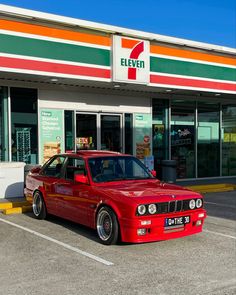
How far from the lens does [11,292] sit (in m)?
4.73

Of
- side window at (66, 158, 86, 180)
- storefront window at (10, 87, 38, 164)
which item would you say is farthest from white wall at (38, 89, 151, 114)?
side window at (66, 158, 86, 180)

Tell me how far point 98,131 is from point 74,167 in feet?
20.9

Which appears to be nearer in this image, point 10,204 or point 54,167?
point 54,167

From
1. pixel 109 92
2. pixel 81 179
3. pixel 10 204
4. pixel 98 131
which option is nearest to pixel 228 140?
pixel 109 92

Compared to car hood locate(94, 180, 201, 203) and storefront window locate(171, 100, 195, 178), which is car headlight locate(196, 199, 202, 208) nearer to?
car hood locate(94, 180, 201, 203)

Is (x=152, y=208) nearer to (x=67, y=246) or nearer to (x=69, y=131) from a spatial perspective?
(x=67, y=246)

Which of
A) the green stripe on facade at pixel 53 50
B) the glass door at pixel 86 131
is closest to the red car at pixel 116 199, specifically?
the green stripe on facade at pixel 53 50

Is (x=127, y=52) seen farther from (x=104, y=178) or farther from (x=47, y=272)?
(x=47, y=272)

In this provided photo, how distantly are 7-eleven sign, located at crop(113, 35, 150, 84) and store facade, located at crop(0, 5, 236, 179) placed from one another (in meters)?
0.03

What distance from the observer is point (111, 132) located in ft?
48.6

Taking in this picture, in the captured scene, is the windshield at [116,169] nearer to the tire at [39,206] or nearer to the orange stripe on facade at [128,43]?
the tire at [39,206]

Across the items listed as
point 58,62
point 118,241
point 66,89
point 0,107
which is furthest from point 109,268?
point 66,89

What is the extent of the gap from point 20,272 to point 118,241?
1.95 m

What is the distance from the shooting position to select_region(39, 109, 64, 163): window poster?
43.3 ft
